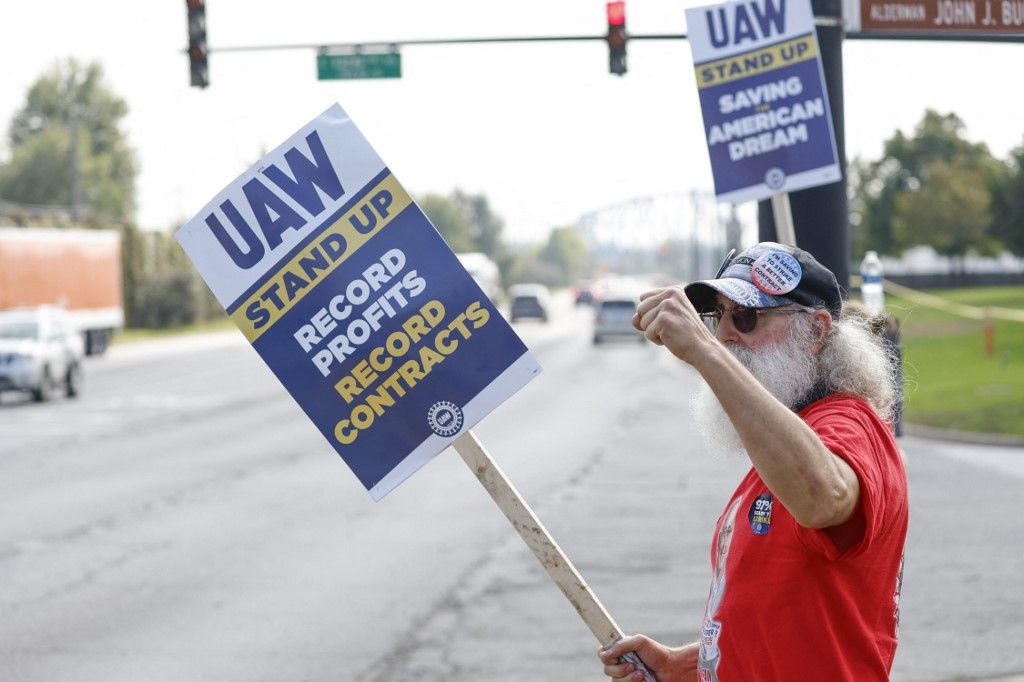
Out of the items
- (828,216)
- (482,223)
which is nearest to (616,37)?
(828,216)

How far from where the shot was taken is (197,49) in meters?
17.8

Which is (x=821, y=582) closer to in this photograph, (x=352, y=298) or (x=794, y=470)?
(x=794, y=470)

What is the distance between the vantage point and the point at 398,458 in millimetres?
3564

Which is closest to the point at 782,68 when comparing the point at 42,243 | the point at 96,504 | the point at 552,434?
the point at 96,504

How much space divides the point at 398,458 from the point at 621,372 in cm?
3099

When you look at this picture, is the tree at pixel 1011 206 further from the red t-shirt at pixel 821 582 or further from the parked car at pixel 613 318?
the red t-shirt at pixel 821 582

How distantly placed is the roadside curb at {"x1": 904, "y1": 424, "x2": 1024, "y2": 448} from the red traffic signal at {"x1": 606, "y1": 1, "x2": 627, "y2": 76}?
6282mm

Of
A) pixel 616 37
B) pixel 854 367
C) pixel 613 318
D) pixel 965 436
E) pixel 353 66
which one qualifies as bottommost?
pixel 613 318

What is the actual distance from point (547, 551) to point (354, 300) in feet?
2.42

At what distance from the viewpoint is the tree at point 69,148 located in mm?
110812

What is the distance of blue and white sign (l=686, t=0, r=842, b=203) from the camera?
575 centimetres

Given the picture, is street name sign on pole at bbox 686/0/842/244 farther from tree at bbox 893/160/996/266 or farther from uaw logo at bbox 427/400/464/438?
tree at bbox 893/160/996/266

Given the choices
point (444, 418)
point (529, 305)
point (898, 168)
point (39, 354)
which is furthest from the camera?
point (898, 168)

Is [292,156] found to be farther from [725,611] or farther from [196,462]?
[196,462]
